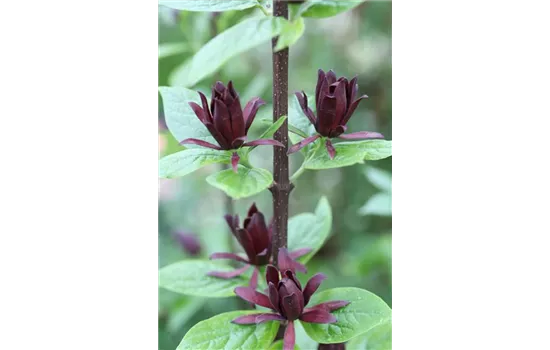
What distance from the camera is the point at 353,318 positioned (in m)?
0.91

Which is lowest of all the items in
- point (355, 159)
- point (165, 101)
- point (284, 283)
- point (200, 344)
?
point (200, 344)

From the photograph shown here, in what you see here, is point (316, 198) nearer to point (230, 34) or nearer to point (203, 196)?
point (203, 196)

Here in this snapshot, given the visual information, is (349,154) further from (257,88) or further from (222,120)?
(257,88)

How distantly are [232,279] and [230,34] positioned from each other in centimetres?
49

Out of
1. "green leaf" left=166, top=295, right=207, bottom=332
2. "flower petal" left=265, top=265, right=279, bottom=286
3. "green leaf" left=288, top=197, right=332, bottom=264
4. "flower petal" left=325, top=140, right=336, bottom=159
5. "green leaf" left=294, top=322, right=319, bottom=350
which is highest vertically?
"flower petal" left=325, top=140, right=336, bottom=159

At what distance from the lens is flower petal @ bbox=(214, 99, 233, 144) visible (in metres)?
0.86

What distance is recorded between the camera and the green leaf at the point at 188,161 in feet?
2.77

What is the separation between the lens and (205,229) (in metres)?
1.88

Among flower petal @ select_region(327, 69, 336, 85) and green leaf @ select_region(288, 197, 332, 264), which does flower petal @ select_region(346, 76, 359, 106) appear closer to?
flower petal @ select_region(327, 69, 336, 85)

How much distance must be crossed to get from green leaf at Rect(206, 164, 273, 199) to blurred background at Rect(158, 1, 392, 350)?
671mm

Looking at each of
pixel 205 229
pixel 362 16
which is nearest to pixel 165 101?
pixel 205 229

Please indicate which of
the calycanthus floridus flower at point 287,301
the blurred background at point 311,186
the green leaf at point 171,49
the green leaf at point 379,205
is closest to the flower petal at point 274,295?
the calycanthus floridus flower at point 287,301

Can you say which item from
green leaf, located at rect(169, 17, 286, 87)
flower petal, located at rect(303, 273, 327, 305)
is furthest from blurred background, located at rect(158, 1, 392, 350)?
green leaf, located at rect(169, 17, 286, 87)

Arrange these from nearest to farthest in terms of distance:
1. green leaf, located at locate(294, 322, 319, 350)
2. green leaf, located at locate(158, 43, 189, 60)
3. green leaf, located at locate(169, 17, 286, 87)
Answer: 1. green leaf, located at locate(169, 17, 286, 87)
2. green leaf, located at locate(294, 322, 319, 350)
3. green leaf, located at locate(158, 43, 189, 60)
